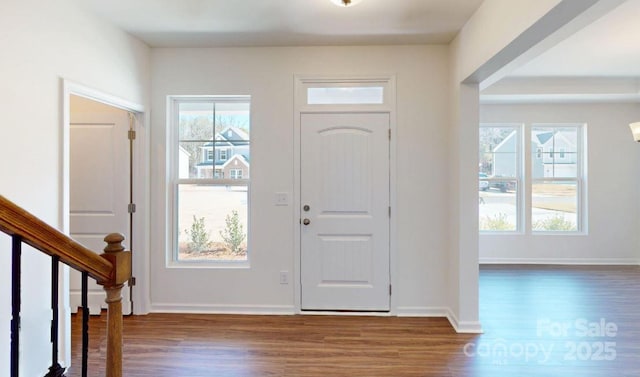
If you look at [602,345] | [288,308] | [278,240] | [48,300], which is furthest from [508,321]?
[48,300]

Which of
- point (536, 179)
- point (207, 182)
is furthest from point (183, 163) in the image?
point (536, 179)

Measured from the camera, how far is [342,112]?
3.40 meters

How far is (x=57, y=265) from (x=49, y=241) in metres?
0.10

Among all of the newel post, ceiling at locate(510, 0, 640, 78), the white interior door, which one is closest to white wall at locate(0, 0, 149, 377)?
the white interior door

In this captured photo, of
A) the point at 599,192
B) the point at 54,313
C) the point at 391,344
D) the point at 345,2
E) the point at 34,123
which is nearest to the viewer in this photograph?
the point at 54,313

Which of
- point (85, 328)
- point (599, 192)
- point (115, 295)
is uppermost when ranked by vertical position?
point (599, 192)

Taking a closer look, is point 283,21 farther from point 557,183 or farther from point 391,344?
point 557,183

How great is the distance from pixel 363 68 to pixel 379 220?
1.50 metres

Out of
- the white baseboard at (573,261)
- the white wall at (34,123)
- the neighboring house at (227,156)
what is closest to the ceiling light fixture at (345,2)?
the neighboring house at (227,156)

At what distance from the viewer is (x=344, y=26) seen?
117 inches

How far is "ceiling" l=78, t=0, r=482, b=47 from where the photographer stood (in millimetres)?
2607

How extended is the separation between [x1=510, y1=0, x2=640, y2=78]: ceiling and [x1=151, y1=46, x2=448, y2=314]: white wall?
4.30 ft

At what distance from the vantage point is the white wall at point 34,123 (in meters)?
1.98

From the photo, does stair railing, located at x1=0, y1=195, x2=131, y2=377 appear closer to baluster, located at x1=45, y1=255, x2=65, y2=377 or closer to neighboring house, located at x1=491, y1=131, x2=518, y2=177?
baluster, located at x1=45, y1=255, x2=65, y2=377
